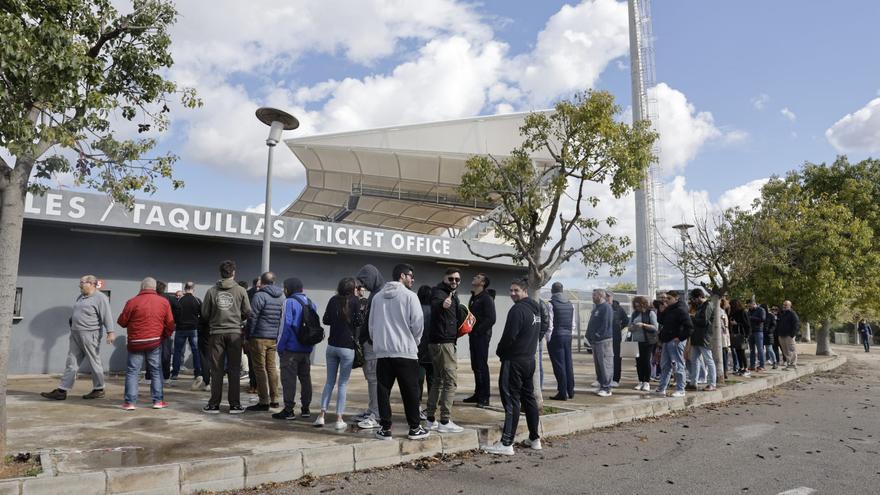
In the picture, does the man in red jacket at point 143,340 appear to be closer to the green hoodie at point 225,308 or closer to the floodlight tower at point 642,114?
the green hoodie at point 225,308

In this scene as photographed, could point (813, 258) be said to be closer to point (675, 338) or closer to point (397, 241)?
point (675, 338)

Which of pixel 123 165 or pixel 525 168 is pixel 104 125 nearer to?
pixel 123 165

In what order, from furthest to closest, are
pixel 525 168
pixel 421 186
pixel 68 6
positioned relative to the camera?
pixel 421 186
pixel 525 168
pixel 68 6

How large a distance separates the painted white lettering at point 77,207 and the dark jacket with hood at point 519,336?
8.34 metres

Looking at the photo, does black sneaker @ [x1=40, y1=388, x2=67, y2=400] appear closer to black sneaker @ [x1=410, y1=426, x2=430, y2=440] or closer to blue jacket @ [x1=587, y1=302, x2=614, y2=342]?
black sneaker @ [x1=410, y1=426, x2=430, y2=440]

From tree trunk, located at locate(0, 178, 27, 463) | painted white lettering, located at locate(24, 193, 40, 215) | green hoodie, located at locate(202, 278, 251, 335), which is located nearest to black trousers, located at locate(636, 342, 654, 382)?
green hoodie, located at locate(202, 278, 251, 335)

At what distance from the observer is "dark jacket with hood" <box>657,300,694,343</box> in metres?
9.30

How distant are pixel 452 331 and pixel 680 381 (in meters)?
5.22

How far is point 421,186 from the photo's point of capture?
1018 inches

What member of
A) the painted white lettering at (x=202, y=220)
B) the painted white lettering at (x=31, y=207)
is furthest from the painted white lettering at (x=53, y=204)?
the painted white lettering at (x=202, y=220)

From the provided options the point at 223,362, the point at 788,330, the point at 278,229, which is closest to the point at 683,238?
the point at 788,330

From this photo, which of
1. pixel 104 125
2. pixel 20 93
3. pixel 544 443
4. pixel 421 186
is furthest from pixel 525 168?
pixel 421 186

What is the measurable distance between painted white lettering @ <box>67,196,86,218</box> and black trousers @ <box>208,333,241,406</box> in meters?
4.99

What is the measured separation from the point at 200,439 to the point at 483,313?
3.73 m
